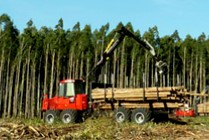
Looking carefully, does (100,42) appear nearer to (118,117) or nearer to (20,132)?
(118,117)

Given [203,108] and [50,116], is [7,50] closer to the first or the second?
[203,108]

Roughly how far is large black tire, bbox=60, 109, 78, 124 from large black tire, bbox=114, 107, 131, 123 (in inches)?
84.7

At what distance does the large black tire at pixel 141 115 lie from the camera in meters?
19.7

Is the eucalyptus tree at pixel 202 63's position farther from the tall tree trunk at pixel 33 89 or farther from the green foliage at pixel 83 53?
the tall tree trunk at pixel 33 89

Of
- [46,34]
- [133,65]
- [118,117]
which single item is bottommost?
[118,117]

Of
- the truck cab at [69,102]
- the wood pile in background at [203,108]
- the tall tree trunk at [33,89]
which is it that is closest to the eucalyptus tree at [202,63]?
the wood pile in background at [203,108]

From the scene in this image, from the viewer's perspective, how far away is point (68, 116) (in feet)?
71.1

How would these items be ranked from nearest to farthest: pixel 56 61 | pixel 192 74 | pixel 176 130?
pixel 176 130 → pixel 56 61 → pixel 192 74

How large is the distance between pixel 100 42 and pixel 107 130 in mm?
47910

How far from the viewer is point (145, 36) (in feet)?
196

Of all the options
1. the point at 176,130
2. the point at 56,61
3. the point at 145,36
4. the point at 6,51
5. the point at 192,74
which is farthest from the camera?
the point at 192,74

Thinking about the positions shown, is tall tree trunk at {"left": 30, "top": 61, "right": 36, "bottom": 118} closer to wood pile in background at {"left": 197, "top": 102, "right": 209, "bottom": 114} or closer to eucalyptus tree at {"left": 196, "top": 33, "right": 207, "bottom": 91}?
wood pile in background at {"left": 197, "top": 102, "right": 209, "bottom": 114}

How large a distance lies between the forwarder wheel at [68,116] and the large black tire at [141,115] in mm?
2976

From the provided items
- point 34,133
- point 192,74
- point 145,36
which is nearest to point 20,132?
point 34,133
